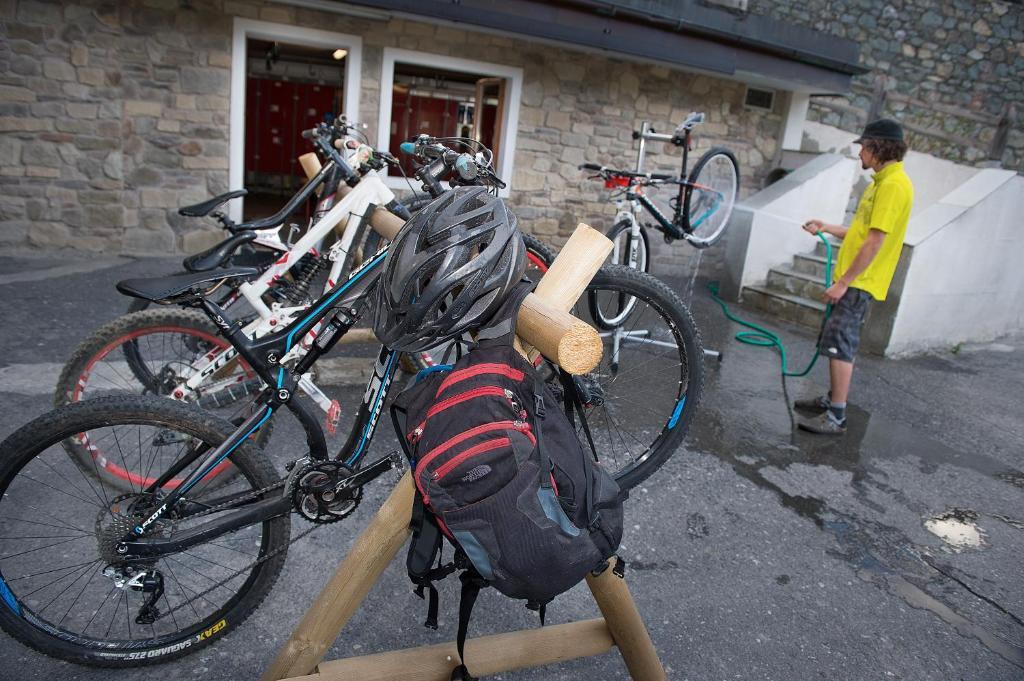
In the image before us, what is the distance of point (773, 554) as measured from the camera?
3020 millimetres

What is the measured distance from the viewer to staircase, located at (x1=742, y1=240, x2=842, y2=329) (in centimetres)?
728

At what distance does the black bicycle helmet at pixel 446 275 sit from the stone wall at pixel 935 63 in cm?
1189

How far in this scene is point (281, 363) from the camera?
2.32 meters

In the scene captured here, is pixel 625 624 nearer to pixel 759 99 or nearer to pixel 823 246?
pixel 823 246

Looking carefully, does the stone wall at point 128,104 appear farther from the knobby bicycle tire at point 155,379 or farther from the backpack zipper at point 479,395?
the backpack zipper at point 479,395

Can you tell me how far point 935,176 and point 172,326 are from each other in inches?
458

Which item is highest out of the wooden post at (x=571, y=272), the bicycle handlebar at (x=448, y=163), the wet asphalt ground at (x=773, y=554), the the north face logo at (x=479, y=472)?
the bicycle handlebar at (x=448, y=163)

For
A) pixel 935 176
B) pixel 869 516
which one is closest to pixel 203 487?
pixel 869 516

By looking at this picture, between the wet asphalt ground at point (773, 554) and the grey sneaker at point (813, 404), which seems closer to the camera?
the wet asphalt ground at point (773, 554)

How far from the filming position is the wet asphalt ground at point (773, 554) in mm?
2357

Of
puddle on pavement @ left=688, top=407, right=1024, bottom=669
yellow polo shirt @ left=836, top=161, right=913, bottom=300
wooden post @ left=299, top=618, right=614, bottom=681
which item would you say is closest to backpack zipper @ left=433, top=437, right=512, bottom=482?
wooden post @ left=299, top=618, right=614, bottom=681

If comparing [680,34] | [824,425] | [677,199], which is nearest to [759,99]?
[680,34]

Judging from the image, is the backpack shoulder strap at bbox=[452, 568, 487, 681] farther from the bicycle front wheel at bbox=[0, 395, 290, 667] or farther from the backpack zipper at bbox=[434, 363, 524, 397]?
the bicycle front wheel at bbox=[0, 395, 290, 667]

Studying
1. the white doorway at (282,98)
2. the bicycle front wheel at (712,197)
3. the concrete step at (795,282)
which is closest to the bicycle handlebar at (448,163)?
the bicycle front wheel at (712,197)
